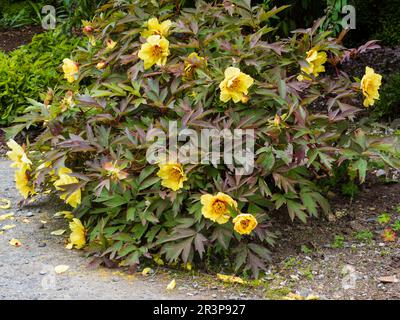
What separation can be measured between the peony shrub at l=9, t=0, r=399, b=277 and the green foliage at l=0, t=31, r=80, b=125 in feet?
6.30

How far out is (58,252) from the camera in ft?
12.0

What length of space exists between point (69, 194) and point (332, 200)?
4.94ft

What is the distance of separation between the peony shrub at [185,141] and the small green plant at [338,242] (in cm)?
18

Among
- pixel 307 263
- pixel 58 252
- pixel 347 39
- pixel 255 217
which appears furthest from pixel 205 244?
pixel 347 39

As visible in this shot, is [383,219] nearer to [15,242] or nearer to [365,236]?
[365,236]

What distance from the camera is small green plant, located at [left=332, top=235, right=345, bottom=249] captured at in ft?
11.9

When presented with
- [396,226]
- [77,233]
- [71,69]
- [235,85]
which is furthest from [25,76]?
[396,226]

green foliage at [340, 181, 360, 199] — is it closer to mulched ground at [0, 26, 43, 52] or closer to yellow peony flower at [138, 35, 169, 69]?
yellow peony flower at [138, 35, 169, 69]

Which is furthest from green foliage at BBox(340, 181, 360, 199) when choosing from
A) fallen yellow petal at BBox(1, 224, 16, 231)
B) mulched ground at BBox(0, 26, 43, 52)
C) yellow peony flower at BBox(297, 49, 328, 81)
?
mulched ground at BBox(0, 26, 43, 52)

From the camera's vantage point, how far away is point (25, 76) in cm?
600

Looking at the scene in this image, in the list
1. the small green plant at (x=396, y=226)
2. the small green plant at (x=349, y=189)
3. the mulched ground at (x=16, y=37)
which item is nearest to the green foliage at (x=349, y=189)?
the small green plant at (x=349, y=189)

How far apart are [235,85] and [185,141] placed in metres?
0.36

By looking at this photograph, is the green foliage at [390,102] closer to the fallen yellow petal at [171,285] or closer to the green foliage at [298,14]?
the green foliage at [298,14]

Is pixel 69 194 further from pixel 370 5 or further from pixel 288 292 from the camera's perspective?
pixel 370 5
